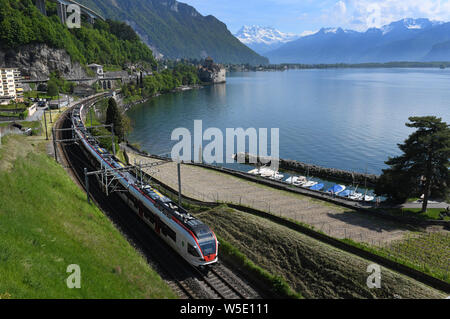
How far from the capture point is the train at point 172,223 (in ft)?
63.6

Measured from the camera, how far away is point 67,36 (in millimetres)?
117938

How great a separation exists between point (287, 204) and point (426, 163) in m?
13.1

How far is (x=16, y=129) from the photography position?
4922 cm

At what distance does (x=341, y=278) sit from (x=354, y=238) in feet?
21.2

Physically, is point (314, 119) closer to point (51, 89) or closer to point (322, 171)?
point (322, 171)

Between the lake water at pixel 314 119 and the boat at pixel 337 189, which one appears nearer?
the boat at pixel 337 189

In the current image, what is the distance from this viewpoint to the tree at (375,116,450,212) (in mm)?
29062

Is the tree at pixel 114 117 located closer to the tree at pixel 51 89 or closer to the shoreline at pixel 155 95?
the tree at pixel 51 89

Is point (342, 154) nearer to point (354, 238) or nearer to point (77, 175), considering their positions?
point (354, 238)

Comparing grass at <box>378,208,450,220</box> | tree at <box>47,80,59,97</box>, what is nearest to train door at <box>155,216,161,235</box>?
grass at <box>378,208,450,220</box>

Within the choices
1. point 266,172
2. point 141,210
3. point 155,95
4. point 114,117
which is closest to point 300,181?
point 266,172

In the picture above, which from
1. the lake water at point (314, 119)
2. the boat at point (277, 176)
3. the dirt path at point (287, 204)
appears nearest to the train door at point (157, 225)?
the dirt path at point (287, 204)

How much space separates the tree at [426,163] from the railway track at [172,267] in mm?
19697
